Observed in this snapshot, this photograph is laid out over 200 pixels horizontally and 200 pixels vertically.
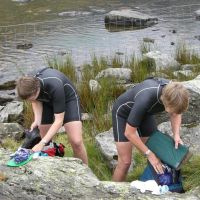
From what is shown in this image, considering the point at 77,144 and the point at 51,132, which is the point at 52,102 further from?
the point at 77,144

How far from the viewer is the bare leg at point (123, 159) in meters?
4.27

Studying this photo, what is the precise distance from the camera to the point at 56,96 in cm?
423

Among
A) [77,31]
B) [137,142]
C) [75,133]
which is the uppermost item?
[137,142]

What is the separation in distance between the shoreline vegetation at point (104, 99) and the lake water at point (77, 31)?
1.07m

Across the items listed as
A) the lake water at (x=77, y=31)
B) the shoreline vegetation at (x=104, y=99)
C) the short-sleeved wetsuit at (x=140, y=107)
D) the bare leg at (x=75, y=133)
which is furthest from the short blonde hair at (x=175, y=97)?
the lake water at (x=77, y=31)

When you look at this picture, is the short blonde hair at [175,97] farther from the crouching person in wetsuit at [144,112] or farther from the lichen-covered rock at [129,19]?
the lichen-covered rock at [129,19]

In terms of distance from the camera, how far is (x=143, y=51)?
37.4 feet

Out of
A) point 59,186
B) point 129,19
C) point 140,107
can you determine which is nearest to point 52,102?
point 140,107

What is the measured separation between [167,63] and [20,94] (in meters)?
6.30

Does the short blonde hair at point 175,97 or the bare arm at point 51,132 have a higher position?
the short blonde hair at point 175,97

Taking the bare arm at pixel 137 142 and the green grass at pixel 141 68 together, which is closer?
the bare arm at pixel 137 142

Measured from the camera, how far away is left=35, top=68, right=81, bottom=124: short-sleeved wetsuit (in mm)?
4238

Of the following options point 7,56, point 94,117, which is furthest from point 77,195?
point 7,56

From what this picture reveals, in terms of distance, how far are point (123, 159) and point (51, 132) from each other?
73 cm
